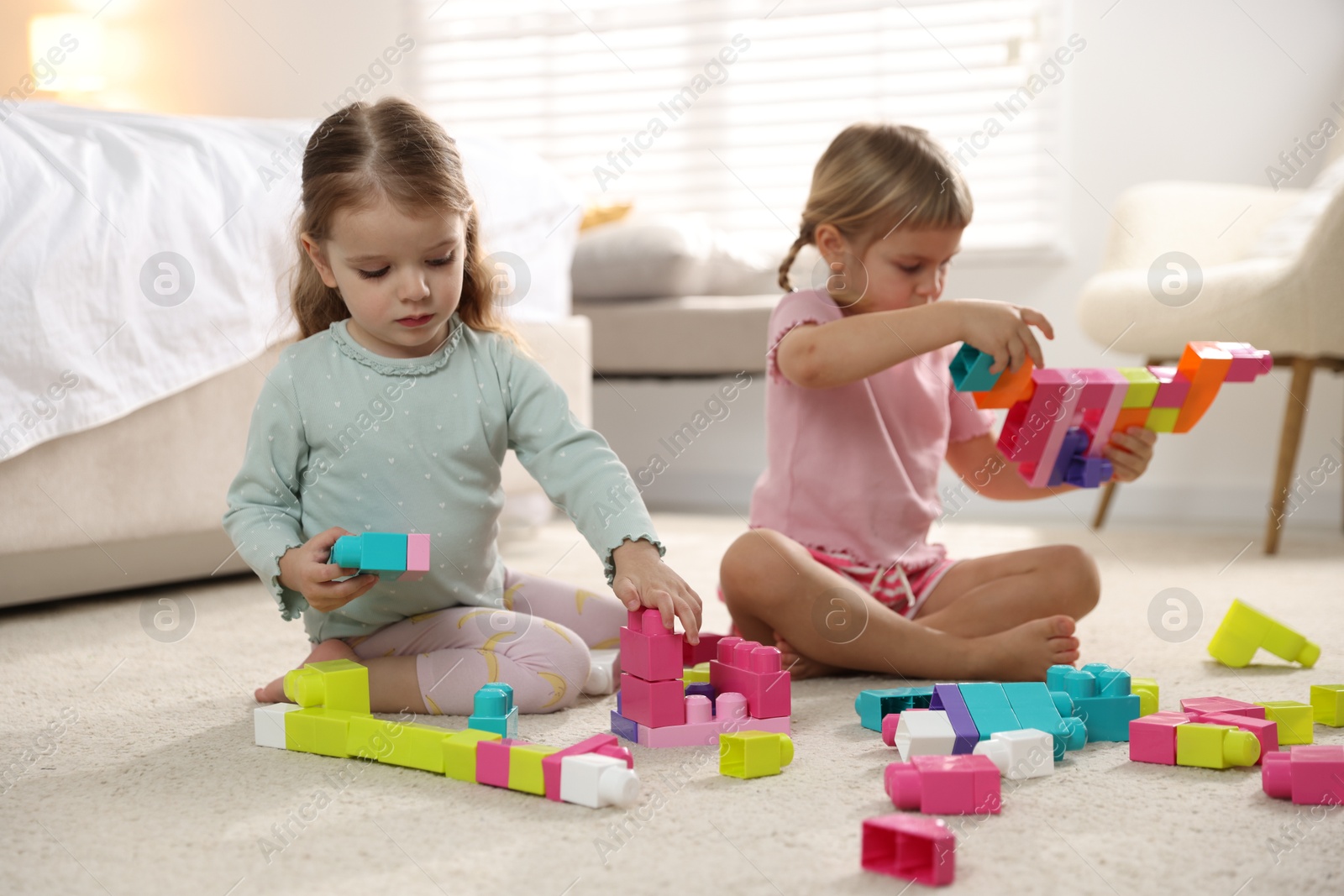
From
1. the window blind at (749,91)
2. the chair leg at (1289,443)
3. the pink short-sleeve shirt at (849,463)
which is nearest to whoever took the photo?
the pink short-sleeve shirt at (849,463)

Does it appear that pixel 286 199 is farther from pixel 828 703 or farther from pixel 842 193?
pixel 828 703

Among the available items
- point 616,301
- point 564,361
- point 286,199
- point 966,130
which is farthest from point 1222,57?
point 286,199

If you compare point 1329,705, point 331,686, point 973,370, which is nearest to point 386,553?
point 331,686

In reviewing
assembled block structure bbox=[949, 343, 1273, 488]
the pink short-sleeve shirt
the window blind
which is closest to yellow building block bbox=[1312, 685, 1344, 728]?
assembled block structure bbox=[949, 343, 1273, 488]

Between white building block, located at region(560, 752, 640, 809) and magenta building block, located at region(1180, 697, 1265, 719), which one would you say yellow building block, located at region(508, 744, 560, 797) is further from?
magenta building block, located at region(1180, 697, 1265, 719)

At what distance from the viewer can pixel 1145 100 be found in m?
2.43

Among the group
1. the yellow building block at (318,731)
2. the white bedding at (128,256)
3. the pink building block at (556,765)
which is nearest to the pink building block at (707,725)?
the pink building block at (556,765)

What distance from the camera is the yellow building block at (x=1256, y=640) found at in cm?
113

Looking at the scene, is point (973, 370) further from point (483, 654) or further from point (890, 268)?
point (483, 654)

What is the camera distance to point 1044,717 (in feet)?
2.78

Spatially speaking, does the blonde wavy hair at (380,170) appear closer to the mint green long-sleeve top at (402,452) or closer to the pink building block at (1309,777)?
the mint green long-sleeve top at (402,452)

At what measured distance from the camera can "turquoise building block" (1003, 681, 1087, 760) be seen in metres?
0.84

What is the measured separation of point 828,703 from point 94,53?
10.4ft

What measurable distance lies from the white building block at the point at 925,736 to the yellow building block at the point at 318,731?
39 centimetres
